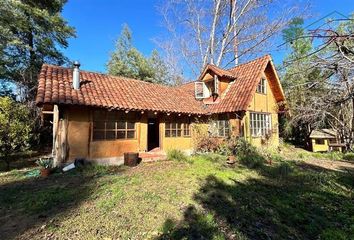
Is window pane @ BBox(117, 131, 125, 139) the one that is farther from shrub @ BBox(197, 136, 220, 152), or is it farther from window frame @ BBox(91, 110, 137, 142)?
shrub @ BBox(197, 136, 220, 152)

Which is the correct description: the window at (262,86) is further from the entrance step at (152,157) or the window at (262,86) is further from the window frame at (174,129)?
the entrance step at (152,157)

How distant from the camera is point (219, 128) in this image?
1500 cm

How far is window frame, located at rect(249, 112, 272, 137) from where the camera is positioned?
14.5m

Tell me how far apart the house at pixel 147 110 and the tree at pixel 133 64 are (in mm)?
10788

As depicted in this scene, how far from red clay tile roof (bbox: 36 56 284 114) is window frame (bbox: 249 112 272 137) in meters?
1.91

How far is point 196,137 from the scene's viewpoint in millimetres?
14672

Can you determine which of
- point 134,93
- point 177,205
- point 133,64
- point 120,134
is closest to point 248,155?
point 120,134

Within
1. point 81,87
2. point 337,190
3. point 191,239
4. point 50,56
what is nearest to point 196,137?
point 81,87

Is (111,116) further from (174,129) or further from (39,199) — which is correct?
(39,199)

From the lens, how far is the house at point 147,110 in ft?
31.8

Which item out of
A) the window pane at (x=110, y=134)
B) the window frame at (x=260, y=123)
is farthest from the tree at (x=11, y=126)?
the window frame at (x=260, y=123)

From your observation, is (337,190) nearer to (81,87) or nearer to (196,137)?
(196,137)

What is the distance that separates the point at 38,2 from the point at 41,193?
17.7 metres

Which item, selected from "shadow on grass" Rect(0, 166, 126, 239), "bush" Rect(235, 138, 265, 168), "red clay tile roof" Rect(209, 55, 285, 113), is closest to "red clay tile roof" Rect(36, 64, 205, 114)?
"red clay tile roof" Rect(209, 55, 285, 113)
